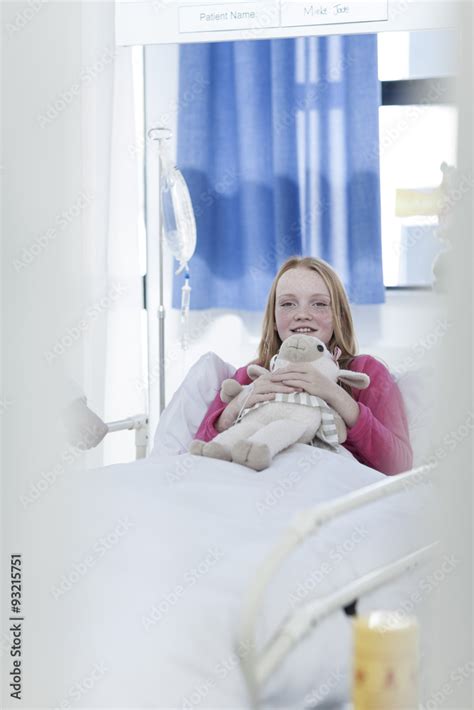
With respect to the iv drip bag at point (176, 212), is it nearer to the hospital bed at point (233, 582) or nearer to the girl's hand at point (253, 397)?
the girl's hand at point (253, 397)

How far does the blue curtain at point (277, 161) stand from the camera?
8.18 ft

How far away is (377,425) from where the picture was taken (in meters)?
1.69

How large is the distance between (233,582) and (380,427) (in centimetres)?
68

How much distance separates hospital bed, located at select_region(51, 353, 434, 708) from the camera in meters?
0.94

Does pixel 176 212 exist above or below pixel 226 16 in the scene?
below

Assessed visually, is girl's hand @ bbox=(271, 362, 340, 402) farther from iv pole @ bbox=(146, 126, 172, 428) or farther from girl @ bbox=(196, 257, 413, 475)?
iv pole @ bbox=(146, 126, 172, 428)

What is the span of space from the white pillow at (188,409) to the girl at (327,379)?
6 centimetres

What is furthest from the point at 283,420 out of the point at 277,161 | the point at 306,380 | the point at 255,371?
the point at 277,161

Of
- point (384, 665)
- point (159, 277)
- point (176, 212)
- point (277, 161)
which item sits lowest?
point (384, 665)

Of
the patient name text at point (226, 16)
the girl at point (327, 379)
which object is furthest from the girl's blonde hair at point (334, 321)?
the patient name text at point (226, 16)

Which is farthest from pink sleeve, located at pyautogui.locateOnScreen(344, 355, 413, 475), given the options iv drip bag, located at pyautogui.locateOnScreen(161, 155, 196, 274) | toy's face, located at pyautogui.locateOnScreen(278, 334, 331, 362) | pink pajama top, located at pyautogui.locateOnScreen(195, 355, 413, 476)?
iv drip bag, located at pyautogui.locateOnScreen(161, 155, 196, 274)

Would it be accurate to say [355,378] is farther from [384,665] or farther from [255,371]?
[384,665]

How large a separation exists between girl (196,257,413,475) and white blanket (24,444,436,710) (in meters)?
0.31

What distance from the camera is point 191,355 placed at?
9.00ft
